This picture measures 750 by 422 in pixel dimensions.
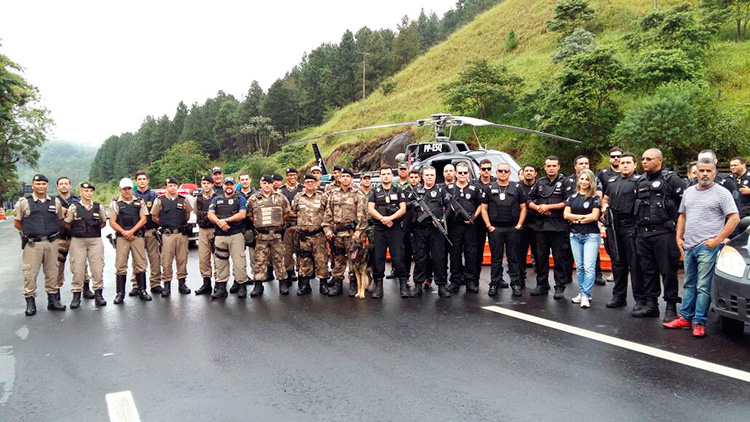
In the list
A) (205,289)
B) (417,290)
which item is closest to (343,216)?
(417,290)

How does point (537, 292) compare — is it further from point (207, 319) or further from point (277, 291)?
point (207, 319)

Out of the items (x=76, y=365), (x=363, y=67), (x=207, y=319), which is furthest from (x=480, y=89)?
(x=363, y=67)

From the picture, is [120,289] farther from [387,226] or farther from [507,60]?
[507,60]

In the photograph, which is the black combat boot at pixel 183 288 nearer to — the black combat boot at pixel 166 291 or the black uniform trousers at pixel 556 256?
the black combat boot at pixel 166 291

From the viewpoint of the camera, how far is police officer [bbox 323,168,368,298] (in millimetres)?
7707

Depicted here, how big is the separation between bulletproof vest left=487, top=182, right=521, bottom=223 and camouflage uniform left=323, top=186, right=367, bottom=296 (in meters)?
1.91

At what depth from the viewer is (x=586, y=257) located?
22.0 feet

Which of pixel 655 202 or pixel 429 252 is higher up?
pixel 655 202

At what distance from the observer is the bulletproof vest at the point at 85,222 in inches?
303

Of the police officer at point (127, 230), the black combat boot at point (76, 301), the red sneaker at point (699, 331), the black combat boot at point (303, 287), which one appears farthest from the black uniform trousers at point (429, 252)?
the black combat boot at point (76, 301)

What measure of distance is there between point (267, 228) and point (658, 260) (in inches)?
212

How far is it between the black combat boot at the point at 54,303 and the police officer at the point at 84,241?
0.19 metres

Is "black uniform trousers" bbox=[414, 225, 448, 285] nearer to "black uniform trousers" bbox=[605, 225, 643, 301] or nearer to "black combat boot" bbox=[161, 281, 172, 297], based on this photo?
"black uniform trousers" bbox=[605, 225, 643, 301]

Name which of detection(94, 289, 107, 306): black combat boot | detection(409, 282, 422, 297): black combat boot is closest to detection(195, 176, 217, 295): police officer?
detection(94, 289, 107, 306): black combat boot
